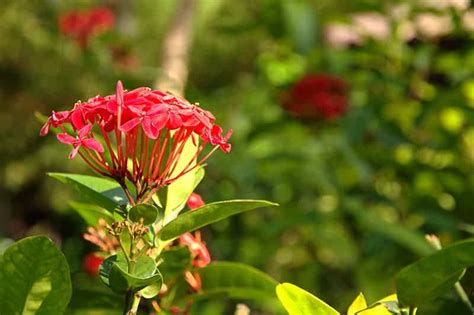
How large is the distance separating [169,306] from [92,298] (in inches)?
3.4

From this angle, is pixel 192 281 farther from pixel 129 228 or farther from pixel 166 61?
pixel 166 61

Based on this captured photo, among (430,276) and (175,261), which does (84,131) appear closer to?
(175,261)

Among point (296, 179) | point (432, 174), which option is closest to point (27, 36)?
point (296, 179)

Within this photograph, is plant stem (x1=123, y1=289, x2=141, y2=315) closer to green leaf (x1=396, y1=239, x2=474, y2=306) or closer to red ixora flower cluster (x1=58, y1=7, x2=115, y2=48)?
green leaf (x1=396, y1=239, x2=474, y2=306)

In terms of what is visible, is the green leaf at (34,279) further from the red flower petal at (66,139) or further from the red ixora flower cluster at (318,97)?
the red ixora flower cluster at (318,97)

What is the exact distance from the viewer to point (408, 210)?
2143 millimetres

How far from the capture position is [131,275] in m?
0.65

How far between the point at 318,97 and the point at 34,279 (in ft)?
5.25

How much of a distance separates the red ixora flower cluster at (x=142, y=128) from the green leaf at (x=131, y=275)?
60 millimetres

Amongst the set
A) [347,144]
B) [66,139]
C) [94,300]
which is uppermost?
[66,139]

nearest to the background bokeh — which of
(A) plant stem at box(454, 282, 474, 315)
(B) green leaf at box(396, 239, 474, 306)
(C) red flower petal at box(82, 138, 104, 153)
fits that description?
(A) plant stem at box(454, 282, 474, 315)

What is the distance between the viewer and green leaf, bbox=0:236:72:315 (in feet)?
2.19

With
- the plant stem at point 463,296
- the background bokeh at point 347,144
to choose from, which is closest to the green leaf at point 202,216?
the plant stem at point 463,296

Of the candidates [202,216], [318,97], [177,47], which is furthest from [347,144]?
[202,216]
